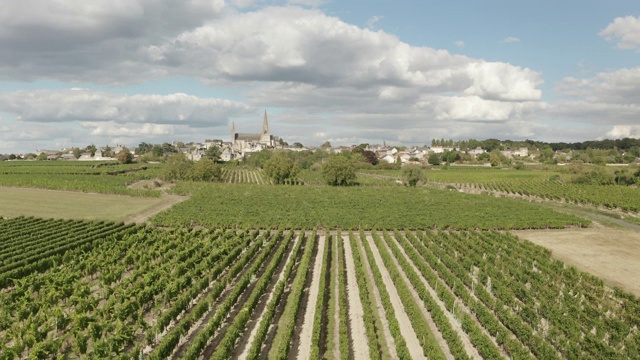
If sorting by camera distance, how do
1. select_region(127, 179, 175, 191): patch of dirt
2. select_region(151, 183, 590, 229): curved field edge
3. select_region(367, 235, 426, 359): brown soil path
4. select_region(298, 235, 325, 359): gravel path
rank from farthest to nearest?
select_region(127, 179, 175, 191): patch of dirt → select_region(151, 183, 590, 229): curved field edge → select_region(367, 235, 426, 359): brown soil path → select_region(298, 235, 325, 359): gravel path

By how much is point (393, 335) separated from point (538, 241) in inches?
1264

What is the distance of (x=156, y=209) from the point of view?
60312 millimetres

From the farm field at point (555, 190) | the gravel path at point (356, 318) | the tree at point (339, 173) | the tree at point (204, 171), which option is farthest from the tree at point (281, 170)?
the gravel path at point (356, 318)

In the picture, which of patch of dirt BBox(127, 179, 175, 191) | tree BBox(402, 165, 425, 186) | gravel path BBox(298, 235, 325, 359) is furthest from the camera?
tree BBox(402, 165, 425, 186)

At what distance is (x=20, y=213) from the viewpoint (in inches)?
2122

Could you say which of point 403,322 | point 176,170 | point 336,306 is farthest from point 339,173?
point 403,322

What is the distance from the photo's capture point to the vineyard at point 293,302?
20.2 meters

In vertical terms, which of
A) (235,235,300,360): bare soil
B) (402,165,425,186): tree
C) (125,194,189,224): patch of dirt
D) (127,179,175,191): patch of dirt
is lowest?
(235,235,300,360): bare soil

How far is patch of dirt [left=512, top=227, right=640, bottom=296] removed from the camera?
110 feet

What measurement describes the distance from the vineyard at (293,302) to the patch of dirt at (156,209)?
39.3ft

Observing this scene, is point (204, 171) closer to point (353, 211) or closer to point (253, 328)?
point (353, 211)

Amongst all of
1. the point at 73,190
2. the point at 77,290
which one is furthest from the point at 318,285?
the point at 73,190

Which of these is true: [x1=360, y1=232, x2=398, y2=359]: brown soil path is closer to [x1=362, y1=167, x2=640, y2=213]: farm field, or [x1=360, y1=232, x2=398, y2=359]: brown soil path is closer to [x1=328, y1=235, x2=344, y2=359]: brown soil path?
[x1=328, y1=235, x2=344, y2=359]: brown soil path

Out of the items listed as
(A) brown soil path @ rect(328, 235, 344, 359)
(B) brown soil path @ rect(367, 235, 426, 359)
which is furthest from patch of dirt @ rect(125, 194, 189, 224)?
(B) brown soil path @ rect(367, 235, 426, 359)
